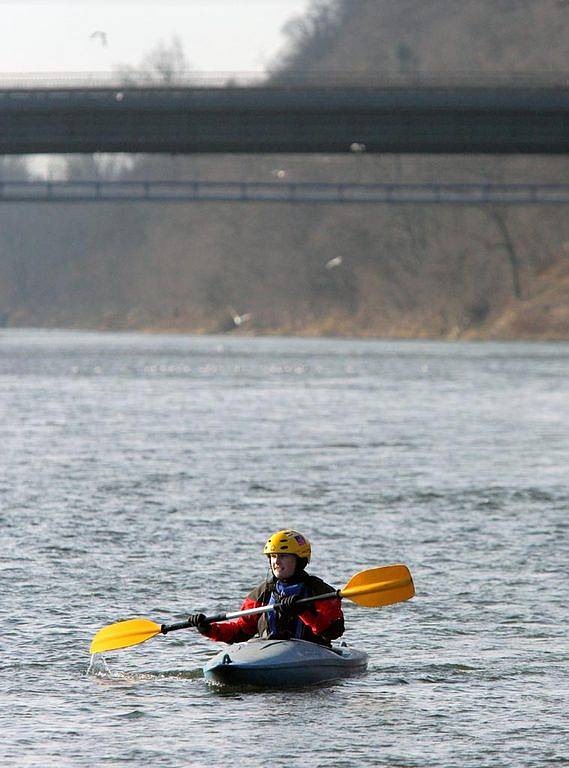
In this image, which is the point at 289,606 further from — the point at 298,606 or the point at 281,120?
the point at 281,120

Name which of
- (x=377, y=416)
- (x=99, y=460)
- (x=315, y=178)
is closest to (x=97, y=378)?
(x=377, y=416)

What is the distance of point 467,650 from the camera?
Answer: 14.4 meters

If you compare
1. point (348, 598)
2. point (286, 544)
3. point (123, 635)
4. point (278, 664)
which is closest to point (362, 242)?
point (348, 598)

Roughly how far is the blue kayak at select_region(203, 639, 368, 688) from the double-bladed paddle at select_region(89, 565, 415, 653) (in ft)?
1.00

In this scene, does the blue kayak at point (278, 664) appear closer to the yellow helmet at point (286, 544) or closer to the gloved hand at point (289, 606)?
the gloved hand at point (289, 606)

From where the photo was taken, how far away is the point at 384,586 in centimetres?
1414

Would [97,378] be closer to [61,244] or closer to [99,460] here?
[99,460]

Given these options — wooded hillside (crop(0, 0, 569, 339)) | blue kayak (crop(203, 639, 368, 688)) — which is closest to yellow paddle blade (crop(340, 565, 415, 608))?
blue kayak (crop(203, 639, 368, 688))

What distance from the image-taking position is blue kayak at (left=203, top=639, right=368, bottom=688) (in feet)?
41.9

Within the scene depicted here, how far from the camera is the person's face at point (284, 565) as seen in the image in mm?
13305

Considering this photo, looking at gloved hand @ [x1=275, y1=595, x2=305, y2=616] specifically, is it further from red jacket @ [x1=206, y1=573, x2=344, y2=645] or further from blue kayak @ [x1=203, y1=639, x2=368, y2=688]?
blue kayak @ [x1=203, y1=639, x2=368, y2=688]

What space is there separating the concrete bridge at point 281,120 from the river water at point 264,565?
20864mm

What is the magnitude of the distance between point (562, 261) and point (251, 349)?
21118 millimetres

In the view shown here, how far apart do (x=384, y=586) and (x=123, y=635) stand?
2.25 metres
